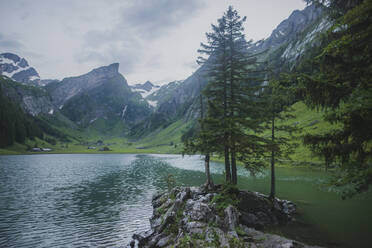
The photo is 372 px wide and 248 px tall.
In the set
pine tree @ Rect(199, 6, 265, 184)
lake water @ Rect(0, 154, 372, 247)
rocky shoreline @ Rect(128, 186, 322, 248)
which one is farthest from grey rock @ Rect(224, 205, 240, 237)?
lake water @ Rect(0, 154, 372, 247)

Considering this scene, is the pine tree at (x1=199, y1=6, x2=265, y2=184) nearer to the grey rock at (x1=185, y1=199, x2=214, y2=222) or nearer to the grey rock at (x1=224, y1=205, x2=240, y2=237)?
the grey rock at (x1=224, y1=205, x2=240, y2=237)

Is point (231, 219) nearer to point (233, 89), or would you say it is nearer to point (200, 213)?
point (200, 213)

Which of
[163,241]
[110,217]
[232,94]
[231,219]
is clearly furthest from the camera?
[110,217]

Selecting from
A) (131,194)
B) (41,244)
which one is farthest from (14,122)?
(41,244)

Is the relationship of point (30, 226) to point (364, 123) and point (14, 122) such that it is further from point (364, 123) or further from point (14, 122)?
point (14, 122)

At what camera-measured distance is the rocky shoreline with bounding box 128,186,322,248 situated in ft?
43.2

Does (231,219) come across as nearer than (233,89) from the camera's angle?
Yes

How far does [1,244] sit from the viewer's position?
18.9m

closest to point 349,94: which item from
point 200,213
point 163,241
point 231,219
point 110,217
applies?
point 231,219

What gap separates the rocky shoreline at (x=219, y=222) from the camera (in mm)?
13180

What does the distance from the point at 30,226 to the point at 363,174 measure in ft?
104

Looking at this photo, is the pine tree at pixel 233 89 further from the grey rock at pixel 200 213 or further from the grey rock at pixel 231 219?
the grey rock at pixel 200 213

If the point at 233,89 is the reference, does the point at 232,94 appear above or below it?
below

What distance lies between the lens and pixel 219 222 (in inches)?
621
